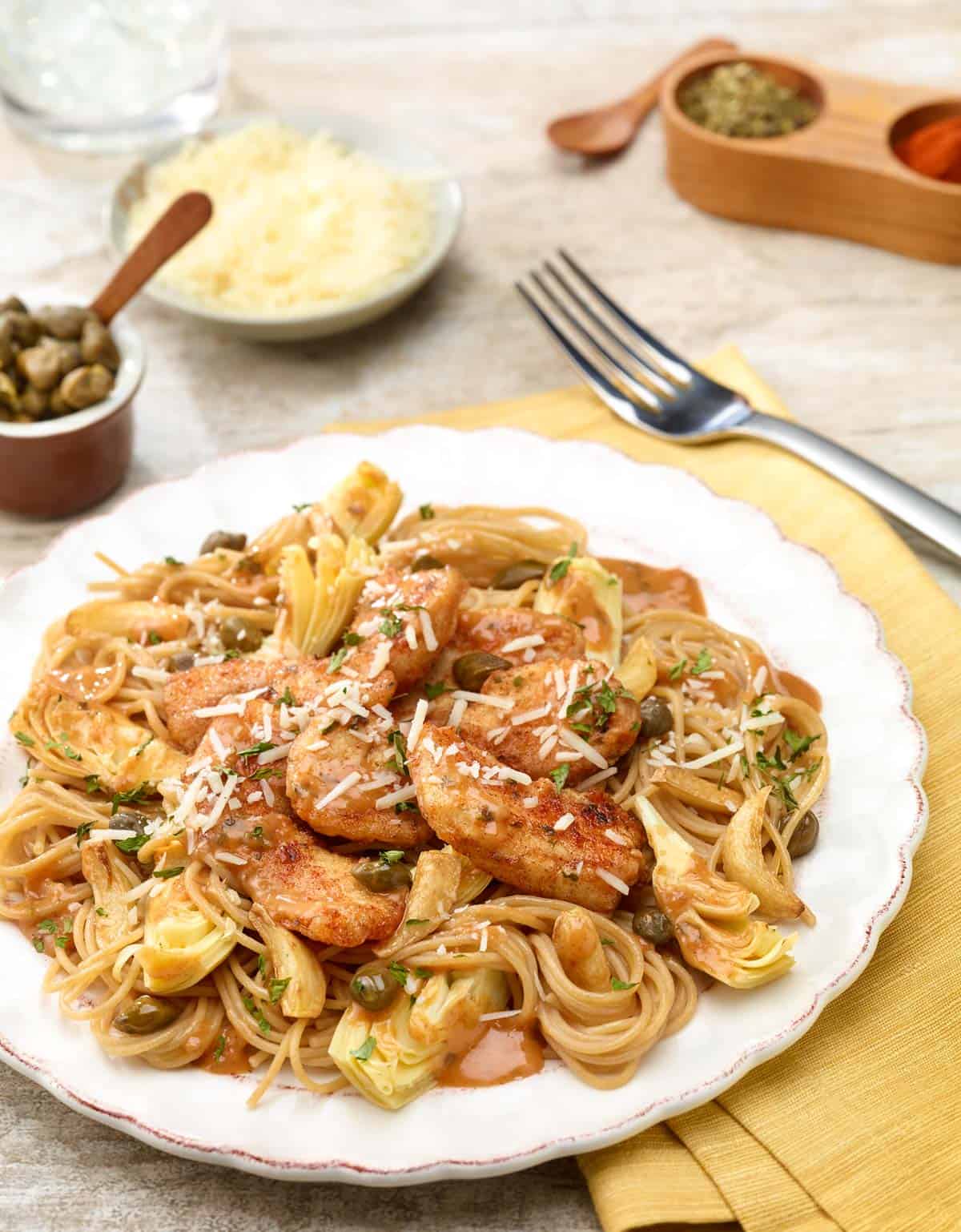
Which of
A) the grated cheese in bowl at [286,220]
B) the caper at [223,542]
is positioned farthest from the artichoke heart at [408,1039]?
the grated cheese in bowl at [286,220]

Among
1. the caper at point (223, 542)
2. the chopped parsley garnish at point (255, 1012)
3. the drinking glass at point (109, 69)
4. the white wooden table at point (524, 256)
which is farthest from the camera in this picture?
the drinking glass at point (109, 69)

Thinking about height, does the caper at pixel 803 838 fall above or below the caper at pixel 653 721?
above

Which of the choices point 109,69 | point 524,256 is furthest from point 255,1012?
point 109,69

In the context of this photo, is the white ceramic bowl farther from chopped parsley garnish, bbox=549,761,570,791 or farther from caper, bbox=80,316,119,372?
chopped parsley garnish, bbox=549,761,570,791

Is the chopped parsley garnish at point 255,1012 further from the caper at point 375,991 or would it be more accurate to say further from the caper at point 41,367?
the caper at point 41,367

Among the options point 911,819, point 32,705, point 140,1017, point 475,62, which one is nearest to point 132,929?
point 140,1017

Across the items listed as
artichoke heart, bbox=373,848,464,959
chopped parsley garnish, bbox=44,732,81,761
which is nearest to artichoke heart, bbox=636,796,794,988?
artichoke heart, bbox=373,848,464,959
